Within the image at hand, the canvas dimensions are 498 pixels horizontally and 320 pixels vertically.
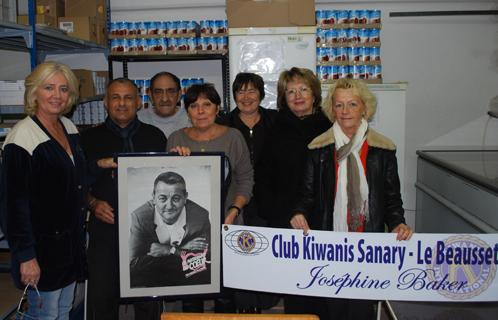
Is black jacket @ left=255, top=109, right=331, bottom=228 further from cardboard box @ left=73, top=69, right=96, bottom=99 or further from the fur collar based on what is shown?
cardboard box @ left=73, top=69, right=96, bottom=99

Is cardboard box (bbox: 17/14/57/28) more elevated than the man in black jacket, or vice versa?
cardboard box (bbox: 17/14/57/28)

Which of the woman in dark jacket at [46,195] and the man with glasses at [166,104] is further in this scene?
the man with glasses at [166,104]

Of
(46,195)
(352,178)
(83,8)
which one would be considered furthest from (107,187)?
(83,8)

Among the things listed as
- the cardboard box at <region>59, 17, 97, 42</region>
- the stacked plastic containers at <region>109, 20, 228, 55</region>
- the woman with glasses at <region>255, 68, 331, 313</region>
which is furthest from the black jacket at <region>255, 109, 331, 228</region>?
the cardboard box at <region>59, 17, 97, 42</region>

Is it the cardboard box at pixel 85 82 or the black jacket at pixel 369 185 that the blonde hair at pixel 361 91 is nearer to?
the black jacket at pixel 369 185

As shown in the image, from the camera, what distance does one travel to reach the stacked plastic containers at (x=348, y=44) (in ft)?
13.6

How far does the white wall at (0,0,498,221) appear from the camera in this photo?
4.59 meters

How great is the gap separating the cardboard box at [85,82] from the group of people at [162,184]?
156cm

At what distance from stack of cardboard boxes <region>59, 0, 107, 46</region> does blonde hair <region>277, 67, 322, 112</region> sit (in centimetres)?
212

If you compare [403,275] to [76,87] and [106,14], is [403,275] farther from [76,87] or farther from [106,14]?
[106,14]

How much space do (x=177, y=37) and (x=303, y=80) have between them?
6.61 ft

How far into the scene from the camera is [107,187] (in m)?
2.47

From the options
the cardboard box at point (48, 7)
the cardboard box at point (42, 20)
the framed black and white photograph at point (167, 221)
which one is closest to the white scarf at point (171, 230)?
the framed black and white photograph at point (167, 221)

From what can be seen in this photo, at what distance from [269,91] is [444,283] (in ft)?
7.65
